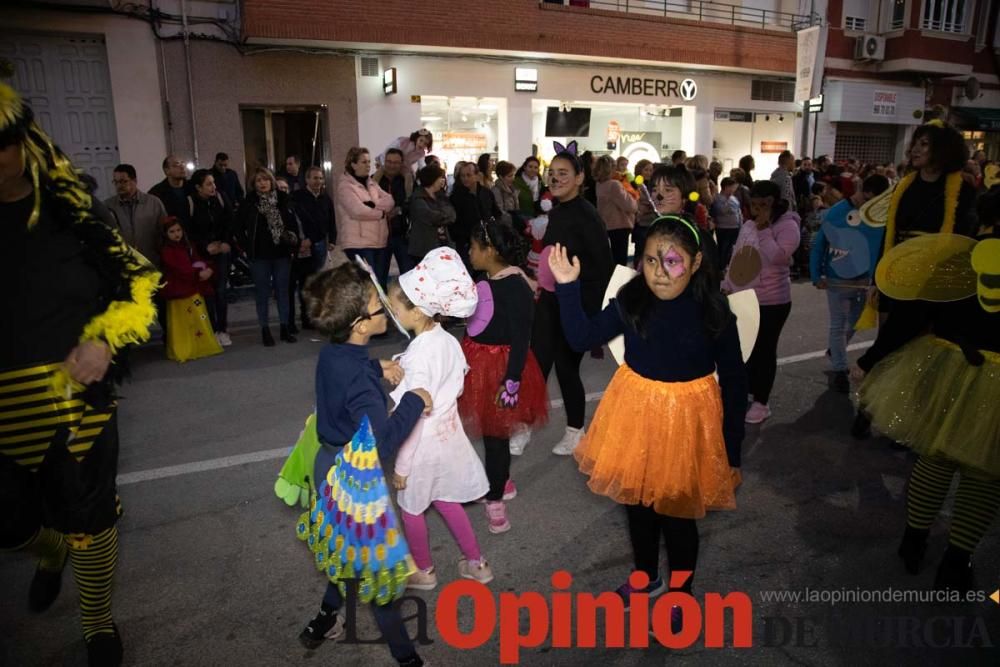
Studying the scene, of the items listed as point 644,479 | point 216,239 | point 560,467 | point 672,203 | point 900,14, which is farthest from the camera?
point 900,14

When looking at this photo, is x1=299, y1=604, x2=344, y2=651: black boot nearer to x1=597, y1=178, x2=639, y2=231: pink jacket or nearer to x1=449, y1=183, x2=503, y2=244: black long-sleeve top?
x1=449, y1=183, x2=503, y2=244: black long-sleeve top

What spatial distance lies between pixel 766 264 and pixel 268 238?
5.29 meters

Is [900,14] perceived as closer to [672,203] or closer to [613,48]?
[613,48]

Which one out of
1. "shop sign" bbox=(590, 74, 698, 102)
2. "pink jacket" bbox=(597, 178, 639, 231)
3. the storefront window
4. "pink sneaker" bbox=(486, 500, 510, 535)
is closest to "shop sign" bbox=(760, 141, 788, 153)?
"shop sign" bbox=(590, 74, 698, 102)

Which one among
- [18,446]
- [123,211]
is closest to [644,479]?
[18,446]

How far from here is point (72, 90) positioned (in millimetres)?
11375

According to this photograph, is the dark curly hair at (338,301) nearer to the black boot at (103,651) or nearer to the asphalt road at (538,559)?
the asphalt road at (538,559)

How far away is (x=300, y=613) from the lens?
126 inches

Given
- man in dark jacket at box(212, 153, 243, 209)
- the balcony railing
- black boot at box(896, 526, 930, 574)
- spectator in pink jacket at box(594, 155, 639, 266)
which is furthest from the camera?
the balcony railing

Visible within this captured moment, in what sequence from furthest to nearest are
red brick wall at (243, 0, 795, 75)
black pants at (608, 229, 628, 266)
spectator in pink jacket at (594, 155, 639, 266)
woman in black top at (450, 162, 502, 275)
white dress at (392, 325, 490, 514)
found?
red brick wall at (243, 0, 795, 75)
black pants at (608, 229, 628, 266)
spectator in pink jacket at (594, 155, 639, 266)
woman in black top at (450, 162, 502, 275)
white dress at (392, 325, 490, 514)

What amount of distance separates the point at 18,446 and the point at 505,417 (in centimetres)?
212

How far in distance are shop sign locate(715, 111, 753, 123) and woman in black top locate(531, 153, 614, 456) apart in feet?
53.5

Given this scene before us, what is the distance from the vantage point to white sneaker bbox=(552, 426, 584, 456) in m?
4.88

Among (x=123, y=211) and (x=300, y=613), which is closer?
(x=300, y=613)
